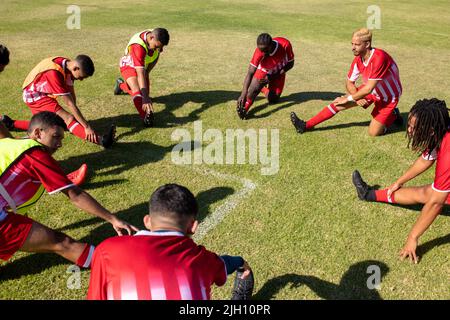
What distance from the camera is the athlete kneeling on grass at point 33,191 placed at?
361 centimetres

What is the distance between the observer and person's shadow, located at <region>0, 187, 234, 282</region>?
163 inches

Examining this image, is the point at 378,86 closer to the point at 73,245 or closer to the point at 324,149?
the point at 324,149

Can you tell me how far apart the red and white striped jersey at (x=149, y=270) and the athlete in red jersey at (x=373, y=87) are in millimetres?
5401

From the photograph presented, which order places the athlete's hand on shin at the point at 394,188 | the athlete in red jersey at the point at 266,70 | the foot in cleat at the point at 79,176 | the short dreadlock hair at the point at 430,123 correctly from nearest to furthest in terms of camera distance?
1. the short dreadlock hair at the point at 430,123
2. the athlete's hand on shin at the point at 394,188
3. the foot in cleat at the point at 79,176
4. the athlete in red jersey at the point at 266,70

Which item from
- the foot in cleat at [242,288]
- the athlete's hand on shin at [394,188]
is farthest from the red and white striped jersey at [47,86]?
the athlete's hand on shin at [394,188]

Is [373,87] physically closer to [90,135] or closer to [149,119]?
[149,119]

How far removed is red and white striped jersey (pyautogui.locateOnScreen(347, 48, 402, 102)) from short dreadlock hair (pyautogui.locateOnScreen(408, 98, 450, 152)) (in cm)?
260

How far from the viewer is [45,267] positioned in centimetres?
419

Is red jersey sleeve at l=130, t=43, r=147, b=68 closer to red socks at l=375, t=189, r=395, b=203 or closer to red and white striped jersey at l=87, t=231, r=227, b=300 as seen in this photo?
red socks at l=375, t=189, r=395, b=203

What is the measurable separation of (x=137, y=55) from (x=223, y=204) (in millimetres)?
4118

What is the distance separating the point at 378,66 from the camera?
22.3 feet

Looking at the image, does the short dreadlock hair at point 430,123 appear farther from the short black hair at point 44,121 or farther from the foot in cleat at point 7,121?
the foot in cleat at point 7,121
